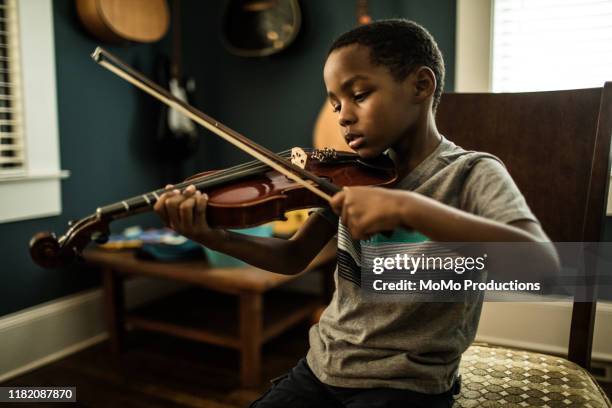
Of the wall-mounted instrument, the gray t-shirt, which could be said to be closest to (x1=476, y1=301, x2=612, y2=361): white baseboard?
the gray t-shirt

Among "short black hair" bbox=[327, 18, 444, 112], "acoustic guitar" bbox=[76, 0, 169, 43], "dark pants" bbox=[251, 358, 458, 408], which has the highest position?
"acoustic guitar" bbox=[76, 0, 169, 43]

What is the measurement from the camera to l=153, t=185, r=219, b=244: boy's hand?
84 centimetres

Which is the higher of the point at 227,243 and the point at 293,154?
the point at 293,154

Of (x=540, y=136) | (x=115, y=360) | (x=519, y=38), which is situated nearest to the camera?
(x=540, y=136)

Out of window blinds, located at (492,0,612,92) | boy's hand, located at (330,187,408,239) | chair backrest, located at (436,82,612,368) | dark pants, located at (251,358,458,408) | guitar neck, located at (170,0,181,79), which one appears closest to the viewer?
boy's hand, located at (330,187,408,239)

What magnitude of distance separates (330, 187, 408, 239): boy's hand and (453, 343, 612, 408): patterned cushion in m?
0.41

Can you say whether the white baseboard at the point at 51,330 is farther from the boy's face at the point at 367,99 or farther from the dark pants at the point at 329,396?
the boy's face at the point at 367,99

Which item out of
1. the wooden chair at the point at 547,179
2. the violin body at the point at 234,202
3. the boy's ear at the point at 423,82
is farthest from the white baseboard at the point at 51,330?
the boy's ear at the point at 423,82

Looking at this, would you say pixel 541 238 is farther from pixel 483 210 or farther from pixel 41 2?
pixel 41 2

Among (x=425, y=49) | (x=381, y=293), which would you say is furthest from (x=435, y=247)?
(x=425, y=49)

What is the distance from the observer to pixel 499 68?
197 cm

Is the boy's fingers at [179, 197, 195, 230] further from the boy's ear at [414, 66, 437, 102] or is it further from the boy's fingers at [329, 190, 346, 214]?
the boy's ear at [414, 66, 437, 102]

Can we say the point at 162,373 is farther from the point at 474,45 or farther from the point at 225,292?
the point at 474,45

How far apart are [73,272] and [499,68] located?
187cm
